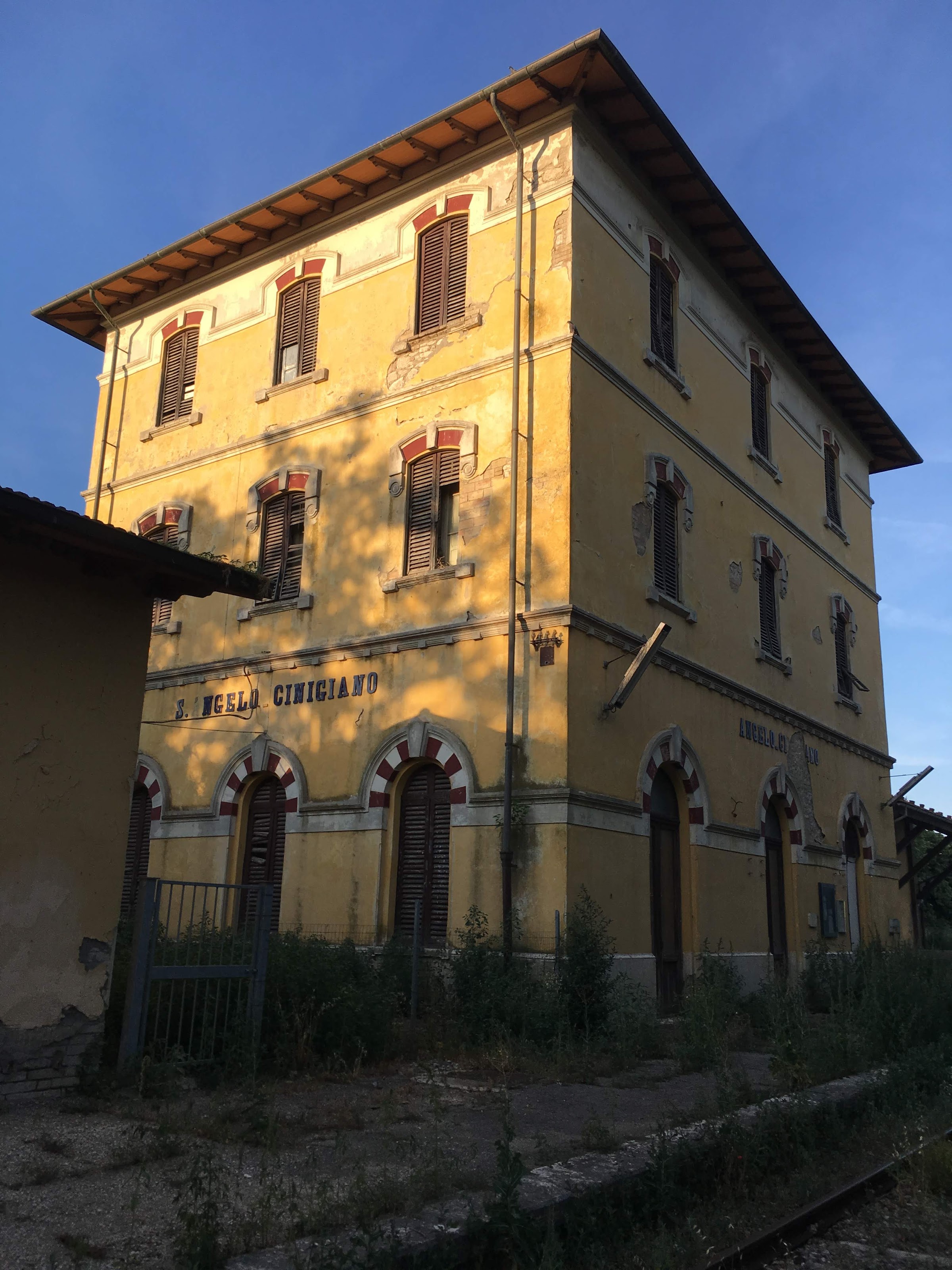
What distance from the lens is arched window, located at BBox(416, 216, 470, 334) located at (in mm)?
15062

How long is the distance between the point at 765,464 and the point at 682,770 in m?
6.54

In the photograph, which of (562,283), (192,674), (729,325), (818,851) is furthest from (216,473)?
(818,851)

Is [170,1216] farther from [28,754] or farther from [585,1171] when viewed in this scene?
[28,754]

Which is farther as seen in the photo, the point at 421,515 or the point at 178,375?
the point at 178,375

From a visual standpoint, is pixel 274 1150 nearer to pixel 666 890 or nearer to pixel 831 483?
pixel 666 890

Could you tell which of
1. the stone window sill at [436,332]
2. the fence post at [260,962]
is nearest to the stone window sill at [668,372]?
the stone window sill at [436,332]

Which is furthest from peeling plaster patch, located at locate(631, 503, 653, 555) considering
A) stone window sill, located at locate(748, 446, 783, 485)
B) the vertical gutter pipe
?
the vertical gutter pipe

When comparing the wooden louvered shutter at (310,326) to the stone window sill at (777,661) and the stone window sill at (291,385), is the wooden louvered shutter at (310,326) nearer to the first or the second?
the stone window sill at (291,385)

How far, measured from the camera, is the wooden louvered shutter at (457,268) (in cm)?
1497

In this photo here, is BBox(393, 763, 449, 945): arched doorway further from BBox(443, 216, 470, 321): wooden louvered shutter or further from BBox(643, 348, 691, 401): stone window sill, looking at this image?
BBox(643, 348, 691, 401): stone window sill

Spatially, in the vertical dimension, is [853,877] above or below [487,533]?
below

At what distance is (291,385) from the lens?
1636 cm

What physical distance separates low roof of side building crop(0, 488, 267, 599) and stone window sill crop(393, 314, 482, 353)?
7.22 meters

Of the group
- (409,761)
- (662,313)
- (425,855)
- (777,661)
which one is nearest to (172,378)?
(662,313)
